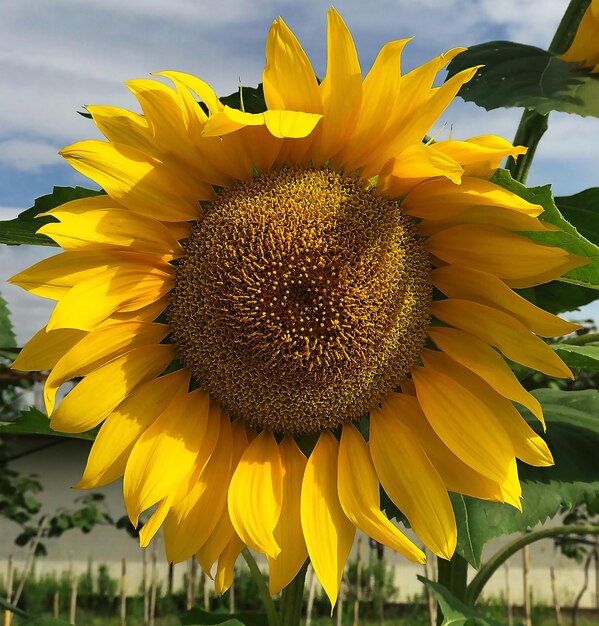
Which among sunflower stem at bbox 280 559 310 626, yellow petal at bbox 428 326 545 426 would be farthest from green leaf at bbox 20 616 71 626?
yellow petal at bbox 428 326 545 426

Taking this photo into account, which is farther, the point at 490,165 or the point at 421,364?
the point at 421,364

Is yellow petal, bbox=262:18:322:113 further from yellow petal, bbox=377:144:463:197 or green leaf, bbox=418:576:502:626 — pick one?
green leaf, bbox=418:576:502:626

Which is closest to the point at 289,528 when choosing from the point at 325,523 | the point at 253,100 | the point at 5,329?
the point at 325,523

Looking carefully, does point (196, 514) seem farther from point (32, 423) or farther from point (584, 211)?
point (584, 211)

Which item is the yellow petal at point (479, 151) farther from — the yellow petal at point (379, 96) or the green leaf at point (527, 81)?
the green leaf at point (527, 81)

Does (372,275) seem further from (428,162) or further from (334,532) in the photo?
(334,532)

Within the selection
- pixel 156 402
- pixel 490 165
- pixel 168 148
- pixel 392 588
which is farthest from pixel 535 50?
pixel 392 588
